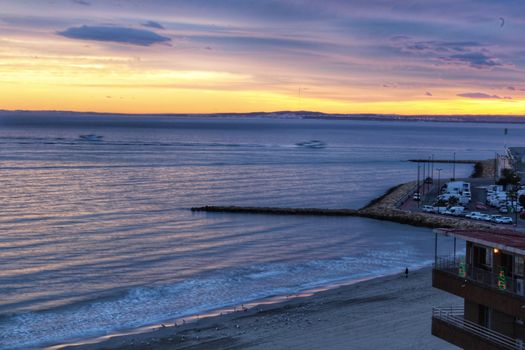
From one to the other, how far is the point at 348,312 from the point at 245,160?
87.2 metres

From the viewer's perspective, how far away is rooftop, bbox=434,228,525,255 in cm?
1321

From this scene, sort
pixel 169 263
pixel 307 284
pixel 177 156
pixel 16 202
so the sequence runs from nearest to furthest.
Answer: pixel 307 284, pixel 169 263, pixel 16 202, pixel 177 156

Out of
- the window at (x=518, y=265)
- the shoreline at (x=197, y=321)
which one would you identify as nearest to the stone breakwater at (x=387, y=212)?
the shoreline at (x=197, y=321)

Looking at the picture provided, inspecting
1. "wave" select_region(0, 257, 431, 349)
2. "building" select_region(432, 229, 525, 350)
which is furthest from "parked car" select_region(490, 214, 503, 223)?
"building" select_region(432, 229, 525, 350)

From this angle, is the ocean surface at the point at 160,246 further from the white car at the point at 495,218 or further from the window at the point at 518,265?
the window at the point at 518,265

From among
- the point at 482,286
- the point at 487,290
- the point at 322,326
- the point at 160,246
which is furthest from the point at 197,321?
the point at 160,246

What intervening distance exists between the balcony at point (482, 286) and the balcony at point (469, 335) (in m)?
0.58

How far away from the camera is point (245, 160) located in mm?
112188

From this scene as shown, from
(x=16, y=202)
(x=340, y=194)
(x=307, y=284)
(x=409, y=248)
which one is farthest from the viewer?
(x=340, y=194)

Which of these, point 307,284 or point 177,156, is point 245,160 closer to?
point 177,156

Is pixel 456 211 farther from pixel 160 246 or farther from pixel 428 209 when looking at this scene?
pixel 160 246

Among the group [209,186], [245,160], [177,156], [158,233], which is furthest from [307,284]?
[177,156]

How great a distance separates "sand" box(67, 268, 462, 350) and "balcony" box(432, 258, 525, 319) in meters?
6.98

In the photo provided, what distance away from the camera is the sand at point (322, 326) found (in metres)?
21.8
